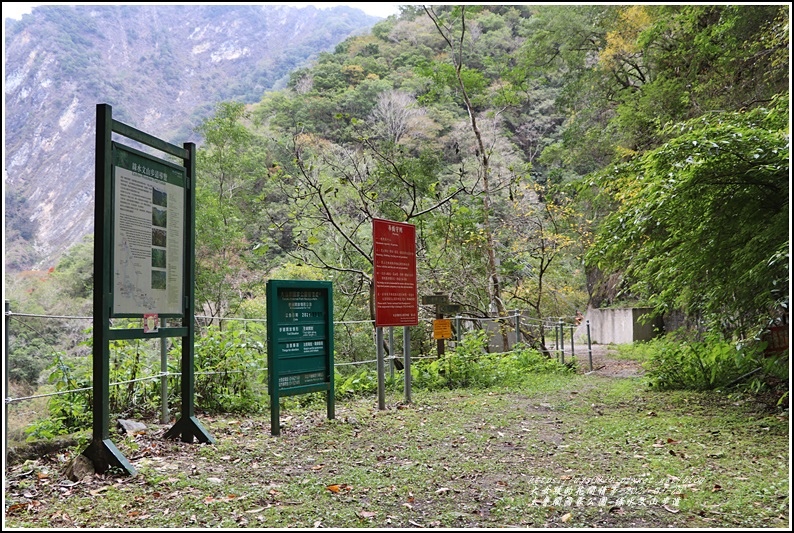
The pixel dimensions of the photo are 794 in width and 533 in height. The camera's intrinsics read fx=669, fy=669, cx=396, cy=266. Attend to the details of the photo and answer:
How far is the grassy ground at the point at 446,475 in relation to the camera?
12.4ft

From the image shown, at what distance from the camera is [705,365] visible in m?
9.12

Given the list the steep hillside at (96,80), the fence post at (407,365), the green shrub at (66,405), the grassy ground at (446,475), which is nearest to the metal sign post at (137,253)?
the grassy ground at (446,475)

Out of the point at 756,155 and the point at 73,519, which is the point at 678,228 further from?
the point at 73,519

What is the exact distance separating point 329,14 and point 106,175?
3207 inches

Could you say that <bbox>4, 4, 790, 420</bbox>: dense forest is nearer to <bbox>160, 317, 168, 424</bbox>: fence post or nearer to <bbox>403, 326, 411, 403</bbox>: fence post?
<bbox>160, 317, 168, 424</bbox>: fence post

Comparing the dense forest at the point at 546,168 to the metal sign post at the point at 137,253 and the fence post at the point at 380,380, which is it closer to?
the fence post at the point at 380,380

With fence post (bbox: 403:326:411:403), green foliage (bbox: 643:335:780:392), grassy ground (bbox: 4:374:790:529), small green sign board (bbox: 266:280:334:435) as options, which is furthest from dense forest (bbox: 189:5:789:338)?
small green sign board (bbox: 266:280:334:435)

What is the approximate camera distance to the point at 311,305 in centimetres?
733

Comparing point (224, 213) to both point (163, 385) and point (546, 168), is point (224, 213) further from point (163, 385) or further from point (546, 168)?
point (546, 168)

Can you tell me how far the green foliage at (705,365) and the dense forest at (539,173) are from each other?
11.1 inches

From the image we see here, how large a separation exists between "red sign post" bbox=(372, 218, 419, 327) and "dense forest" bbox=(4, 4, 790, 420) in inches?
83.2

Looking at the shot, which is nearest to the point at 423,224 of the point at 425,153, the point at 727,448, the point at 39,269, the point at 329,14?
the point at 425,153

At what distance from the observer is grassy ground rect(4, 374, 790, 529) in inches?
149

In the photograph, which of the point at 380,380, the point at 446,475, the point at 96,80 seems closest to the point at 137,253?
the point at 446,475
